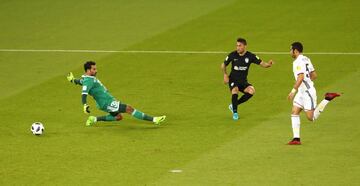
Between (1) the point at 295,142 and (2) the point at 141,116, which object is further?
(2) the point at 141,116

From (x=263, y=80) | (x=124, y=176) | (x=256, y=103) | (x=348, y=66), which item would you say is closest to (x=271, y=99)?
(x=256, y=103)

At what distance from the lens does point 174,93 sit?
2562cm

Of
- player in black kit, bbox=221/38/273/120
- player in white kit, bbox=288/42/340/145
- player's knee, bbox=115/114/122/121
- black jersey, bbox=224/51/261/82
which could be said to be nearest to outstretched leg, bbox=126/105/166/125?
player's knee, bbox=115/114/122/121

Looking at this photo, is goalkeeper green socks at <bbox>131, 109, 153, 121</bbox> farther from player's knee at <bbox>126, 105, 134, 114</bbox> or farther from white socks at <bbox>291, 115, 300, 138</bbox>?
white socks at <bbox>291, 115, 300, 138</bbox>

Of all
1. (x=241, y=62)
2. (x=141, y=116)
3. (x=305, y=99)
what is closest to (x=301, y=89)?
(x=305, y=99)

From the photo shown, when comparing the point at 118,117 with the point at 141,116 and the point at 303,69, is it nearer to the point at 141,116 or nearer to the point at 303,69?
the point at 141,116

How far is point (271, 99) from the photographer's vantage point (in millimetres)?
Result: 24734

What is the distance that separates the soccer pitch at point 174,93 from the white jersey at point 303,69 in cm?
120

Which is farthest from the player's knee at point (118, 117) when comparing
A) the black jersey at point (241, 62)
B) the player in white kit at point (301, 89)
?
the player in white kit at point (301, 89)

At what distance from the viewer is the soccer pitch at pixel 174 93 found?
731 inches

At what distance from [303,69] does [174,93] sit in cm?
630

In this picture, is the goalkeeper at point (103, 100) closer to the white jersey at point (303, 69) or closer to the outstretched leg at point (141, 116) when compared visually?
the outstretched leg at point (141, 116)

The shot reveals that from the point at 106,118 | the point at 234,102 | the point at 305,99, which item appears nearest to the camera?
the point at 305,99

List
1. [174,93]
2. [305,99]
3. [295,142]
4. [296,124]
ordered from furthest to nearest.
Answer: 1. [174,93]
2. [305,99]
3. [295,142]
4. [296,124]
